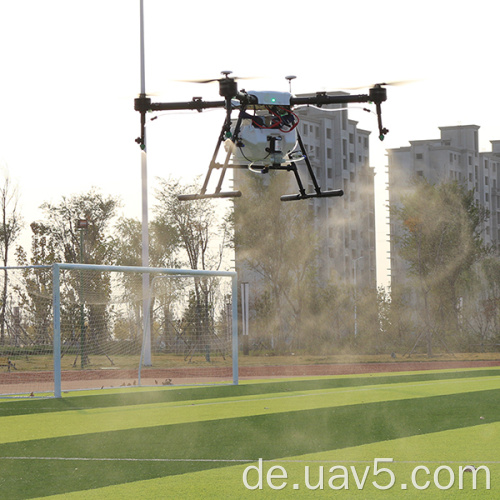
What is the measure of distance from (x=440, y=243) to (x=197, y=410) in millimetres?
35622

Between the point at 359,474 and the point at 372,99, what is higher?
the point at 372,99

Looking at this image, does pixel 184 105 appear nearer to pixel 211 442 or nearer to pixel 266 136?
pixel 266 136

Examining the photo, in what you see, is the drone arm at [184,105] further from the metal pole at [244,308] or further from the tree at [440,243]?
the tree at [440,243]

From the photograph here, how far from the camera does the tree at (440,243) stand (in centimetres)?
4969

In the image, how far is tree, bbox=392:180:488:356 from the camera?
49.7 metres

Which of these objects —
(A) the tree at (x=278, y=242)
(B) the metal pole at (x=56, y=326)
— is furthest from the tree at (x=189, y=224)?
(B) the metal pole at (x=56, y=326)

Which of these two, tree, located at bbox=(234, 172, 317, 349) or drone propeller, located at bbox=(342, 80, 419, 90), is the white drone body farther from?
tree, located at bbox=(234, 172, 317, 349)

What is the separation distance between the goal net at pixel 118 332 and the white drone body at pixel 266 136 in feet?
35.5

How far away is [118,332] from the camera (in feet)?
91.9

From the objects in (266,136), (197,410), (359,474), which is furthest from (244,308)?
(359,474)

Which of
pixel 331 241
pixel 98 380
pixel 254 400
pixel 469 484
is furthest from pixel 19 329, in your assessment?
pixel 331 241

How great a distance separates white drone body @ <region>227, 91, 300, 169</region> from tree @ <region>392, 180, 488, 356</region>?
112ft

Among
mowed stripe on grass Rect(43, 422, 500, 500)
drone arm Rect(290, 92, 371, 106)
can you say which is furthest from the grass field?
drone arm Rect(290, 92, 371, 106)

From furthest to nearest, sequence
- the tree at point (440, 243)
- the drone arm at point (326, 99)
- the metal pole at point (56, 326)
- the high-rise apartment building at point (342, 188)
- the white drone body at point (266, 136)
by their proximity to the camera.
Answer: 1. the high-rise apartment building at point (342, 188)
2. the tree at point (440, 243)
3. the metal pole at point (56, 326)
4. the white drone body at point (266, 136)
5. the drone arm at point (326, 99)
